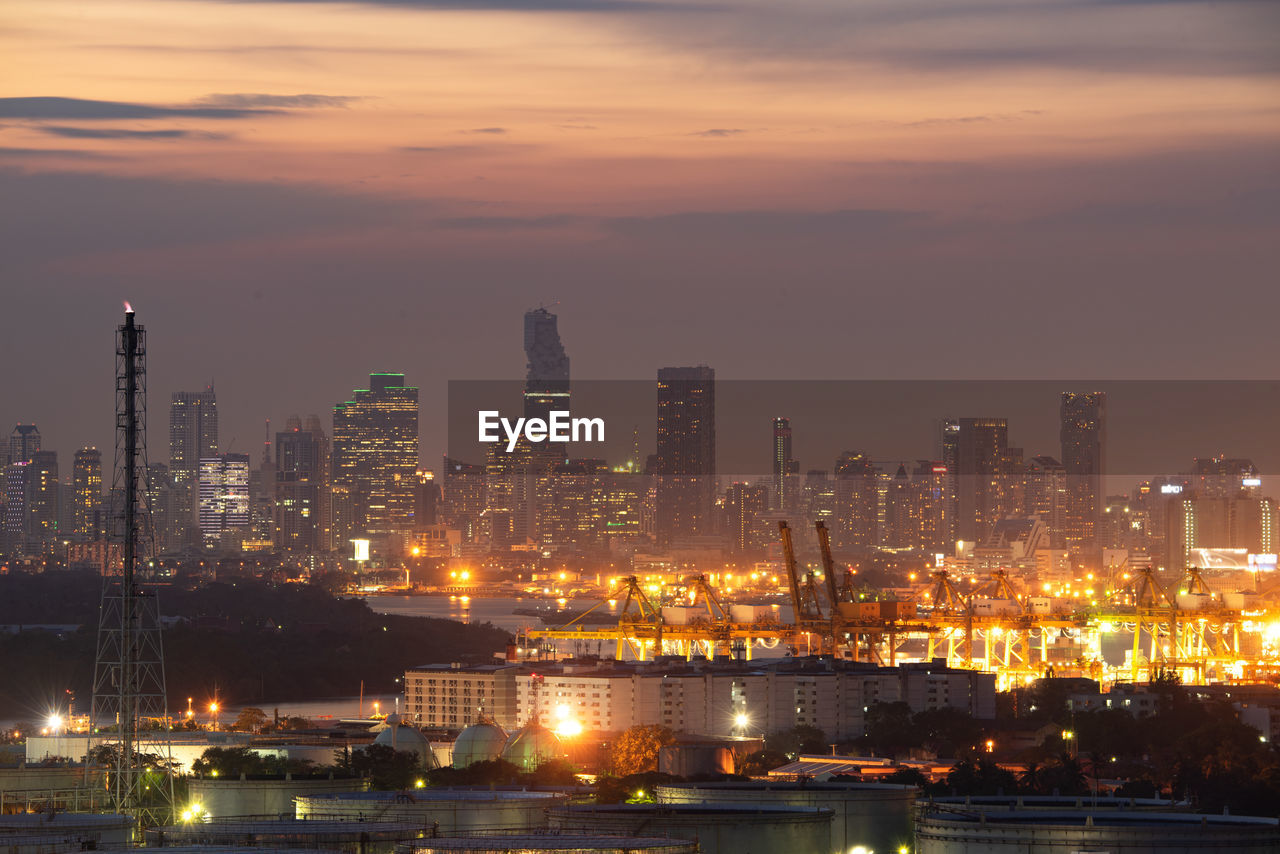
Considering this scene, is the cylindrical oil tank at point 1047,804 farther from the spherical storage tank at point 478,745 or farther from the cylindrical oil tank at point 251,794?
the spherical storage tank at point 478,745

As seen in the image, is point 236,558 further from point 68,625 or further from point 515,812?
point 515,812

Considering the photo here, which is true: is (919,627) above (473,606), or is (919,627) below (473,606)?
below

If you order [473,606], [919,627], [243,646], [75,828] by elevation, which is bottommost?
[75,828]

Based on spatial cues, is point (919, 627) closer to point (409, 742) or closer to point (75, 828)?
point (409, 742)

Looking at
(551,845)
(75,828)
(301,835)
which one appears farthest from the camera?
(301,835)

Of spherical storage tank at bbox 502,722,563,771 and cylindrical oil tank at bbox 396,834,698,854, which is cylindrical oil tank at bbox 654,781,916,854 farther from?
spherical storage tank at bbox 502,722,563,771

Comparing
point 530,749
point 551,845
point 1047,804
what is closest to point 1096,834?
point 551,845

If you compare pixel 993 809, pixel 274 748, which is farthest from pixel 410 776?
pixel 993 809
